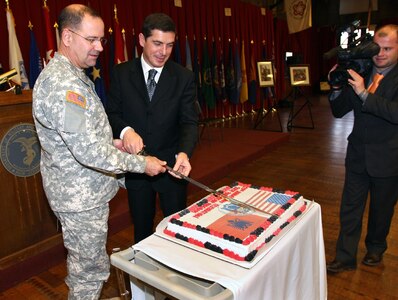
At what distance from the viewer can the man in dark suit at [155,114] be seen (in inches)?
66.7

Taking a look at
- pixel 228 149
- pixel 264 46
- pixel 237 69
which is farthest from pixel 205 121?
pixel 264 46

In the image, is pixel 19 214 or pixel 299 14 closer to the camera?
pixel 19 214

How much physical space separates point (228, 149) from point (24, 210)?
3253 millimetres

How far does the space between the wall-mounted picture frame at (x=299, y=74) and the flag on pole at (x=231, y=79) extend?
1355 mm

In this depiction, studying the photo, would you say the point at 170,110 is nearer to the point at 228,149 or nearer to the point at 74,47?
the point at 74,47

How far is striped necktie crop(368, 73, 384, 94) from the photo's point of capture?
1859 mm

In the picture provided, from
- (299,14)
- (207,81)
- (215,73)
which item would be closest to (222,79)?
(215,73)

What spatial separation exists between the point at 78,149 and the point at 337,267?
1.76 metres

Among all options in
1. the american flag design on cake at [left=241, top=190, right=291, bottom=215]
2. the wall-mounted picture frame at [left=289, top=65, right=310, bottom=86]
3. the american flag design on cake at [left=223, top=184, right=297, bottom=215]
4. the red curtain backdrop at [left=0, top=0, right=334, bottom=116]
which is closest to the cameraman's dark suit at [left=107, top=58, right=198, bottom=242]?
the american flag design on cake at [left=223, top=184, right=297, bottom=215]

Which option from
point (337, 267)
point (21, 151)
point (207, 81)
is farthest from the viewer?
point (207, 81)

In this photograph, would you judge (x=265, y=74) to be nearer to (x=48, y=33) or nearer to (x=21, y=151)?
(x=48, y=33)

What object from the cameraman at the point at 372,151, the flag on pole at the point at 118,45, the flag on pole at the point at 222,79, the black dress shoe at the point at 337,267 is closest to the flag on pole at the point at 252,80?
the flag on pole at the point at 222,79

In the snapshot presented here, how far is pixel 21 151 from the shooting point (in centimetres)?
207

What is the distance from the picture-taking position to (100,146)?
1.29 m
